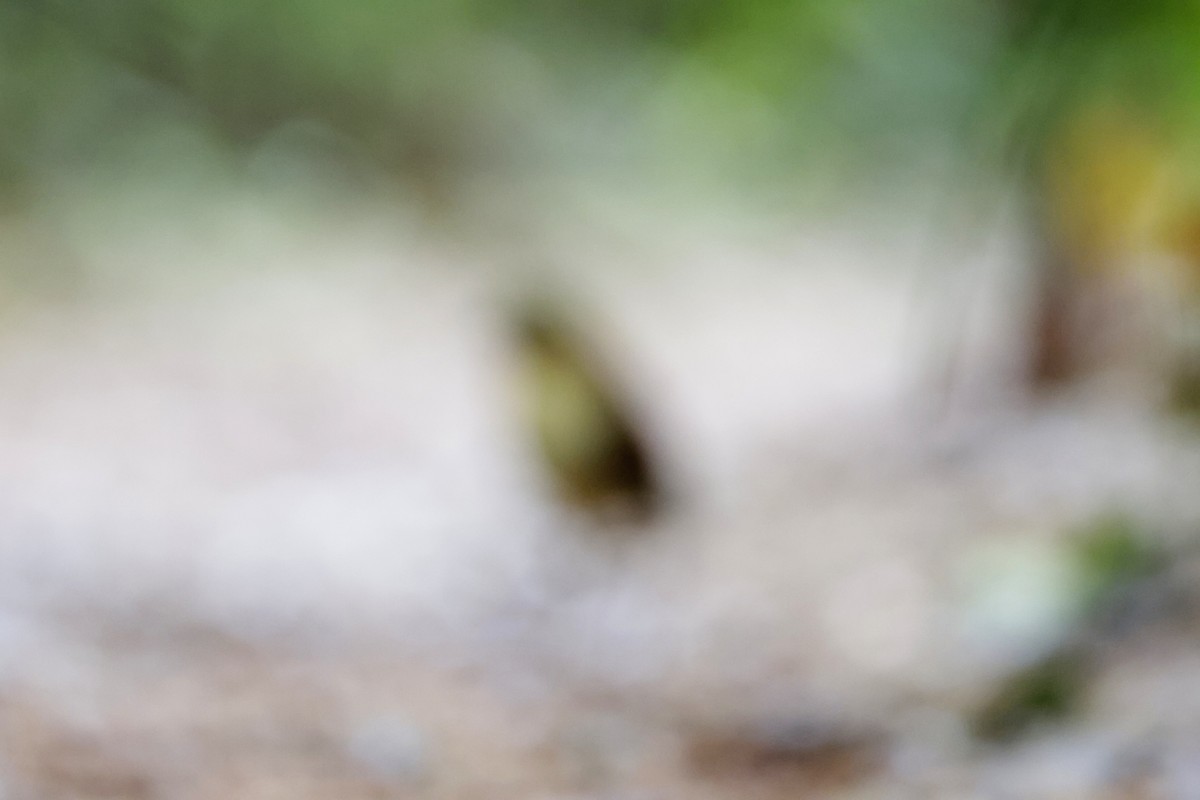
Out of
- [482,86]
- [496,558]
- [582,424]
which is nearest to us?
[496,558]

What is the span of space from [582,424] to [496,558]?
2.03 ft

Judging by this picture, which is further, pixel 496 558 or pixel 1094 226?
pixel 496 558

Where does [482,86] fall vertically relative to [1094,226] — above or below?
above

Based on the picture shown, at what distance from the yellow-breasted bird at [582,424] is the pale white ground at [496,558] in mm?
151

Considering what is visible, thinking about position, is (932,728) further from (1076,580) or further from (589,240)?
(589,240)

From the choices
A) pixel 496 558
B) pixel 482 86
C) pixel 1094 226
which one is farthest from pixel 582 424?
pixel 482 86

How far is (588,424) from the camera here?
571cm

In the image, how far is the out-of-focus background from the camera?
115 inches

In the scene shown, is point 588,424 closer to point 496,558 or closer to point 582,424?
point 582,424

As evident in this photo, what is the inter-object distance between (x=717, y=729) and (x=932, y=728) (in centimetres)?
50

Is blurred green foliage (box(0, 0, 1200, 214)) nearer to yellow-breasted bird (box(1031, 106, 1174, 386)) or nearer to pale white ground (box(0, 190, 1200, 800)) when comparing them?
pale white ground (box(0, 190, 1200, 800))

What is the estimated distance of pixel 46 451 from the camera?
24.5 feet

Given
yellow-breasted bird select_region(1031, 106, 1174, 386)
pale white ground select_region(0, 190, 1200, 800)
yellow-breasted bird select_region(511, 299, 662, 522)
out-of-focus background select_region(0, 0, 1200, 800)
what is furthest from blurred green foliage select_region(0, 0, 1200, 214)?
yellow-breasted bird select_region(511, 299, 662, 522)

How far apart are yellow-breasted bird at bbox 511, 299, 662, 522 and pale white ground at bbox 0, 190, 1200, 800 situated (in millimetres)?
151
